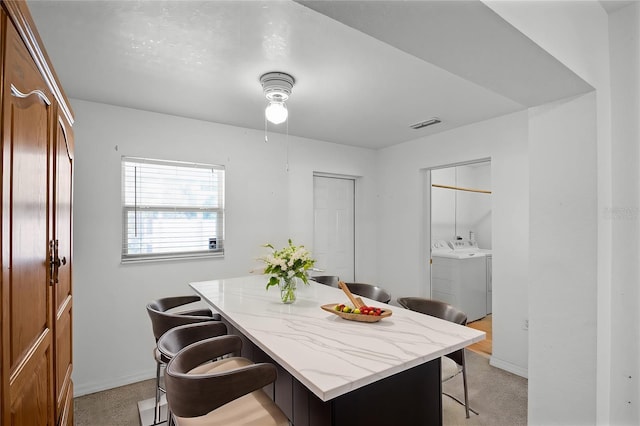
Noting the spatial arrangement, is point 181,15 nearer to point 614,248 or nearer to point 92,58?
point 92,58

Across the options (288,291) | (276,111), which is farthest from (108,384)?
(276,111)

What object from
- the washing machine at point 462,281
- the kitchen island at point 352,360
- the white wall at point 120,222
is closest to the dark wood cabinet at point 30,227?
the kitchen island at point 352,360

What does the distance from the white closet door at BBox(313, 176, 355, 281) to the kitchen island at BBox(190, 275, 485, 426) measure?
2.42 meters

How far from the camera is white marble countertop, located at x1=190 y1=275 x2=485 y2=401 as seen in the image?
124cm

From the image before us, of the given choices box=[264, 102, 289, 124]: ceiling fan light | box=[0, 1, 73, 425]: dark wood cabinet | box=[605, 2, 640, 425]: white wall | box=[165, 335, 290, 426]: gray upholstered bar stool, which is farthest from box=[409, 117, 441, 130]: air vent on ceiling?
box=[0, 1, 73, 425]: dark wood cabinet

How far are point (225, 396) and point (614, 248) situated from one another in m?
1.90

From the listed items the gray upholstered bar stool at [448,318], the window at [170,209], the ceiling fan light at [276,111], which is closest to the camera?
the gray upholstered bar stool at [448,318]

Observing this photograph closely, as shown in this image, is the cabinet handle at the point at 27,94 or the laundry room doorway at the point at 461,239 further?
the laundry room doorway at the point at 461,239

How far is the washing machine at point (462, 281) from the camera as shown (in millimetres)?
4406

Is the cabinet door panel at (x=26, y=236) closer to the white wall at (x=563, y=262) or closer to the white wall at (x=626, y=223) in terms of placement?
the white wall at (x=563, y=262)

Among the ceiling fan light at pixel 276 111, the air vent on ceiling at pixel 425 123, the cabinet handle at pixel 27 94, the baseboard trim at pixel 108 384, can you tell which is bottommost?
the baseboard trim at pixel 108 384

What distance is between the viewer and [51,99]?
1.20 m

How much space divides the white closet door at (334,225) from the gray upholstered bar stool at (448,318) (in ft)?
6.82

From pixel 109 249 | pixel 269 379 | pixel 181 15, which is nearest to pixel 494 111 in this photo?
pixel 181 15
